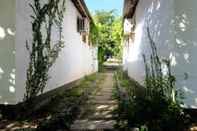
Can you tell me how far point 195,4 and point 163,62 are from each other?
1.44 m

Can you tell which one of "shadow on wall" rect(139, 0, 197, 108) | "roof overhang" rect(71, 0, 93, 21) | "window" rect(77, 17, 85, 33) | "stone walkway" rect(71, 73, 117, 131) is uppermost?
"roof overhang" rect(71, 0, 93, 21)

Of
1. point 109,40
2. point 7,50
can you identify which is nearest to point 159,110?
point 7,50

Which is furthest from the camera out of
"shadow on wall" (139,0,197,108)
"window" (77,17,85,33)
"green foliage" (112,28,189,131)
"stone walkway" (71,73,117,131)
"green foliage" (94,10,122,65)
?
"green foliage" (94,10,122,65)

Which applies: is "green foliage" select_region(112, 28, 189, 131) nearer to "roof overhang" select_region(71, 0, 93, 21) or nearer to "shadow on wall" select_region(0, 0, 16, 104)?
"shadow on wall" select_region(0, 0, 16, 104)

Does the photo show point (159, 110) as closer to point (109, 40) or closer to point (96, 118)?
point (96, 118)

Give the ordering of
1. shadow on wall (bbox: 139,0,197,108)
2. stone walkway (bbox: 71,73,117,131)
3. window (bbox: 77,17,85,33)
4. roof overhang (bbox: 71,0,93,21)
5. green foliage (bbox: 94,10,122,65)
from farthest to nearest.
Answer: green foliage (bbox: 94,10,122,65) → window (bbox: 77,17,85,33) → roof overhang (bbox: 71,0,93,21) → shadow on wall (bbox: 139,0,197,108) → stone walkway (bbox: 71,73,117,131)

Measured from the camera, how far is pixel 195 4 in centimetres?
764

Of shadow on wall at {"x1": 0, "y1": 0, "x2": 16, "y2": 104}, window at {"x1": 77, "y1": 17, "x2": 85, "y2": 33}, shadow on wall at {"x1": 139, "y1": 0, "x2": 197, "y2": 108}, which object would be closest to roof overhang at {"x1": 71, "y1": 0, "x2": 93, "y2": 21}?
window at {"x1": 77, "y1": 17, "x2": 85, "y2": 33}

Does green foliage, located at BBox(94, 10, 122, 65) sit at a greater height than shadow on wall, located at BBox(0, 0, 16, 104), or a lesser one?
greater

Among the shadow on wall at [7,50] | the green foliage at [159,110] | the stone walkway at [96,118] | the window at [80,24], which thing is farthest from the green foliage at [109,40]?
the shadow on wall at [7,50]

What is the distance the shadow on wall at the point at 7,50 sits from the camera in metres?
7.79

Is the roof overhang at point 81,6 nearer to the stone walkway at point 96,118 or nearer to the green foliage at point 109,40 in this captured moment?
the stone walkway at point 96,118

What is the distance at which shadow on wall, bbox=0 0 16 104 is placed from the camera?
7.79 m

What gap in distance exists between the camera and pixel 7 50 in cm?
785
